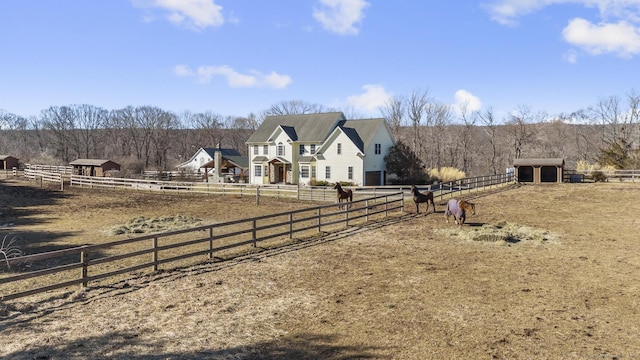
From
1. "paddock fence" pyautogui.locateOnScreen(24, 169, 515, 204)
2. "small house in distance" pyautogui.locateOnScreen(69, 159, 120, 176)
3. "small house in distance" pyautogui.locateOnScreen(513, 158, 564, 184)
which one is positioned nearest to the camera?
"paddock fence" pyautogui.locateOnScreen(24, 169, 515, 204)

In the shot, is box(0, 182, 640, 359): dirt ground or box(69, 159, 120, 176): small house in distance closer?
box(0, 182, 640, 359): dirt ground

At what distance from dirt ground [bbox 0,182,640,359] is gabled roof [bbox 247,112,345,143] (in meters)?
31.5

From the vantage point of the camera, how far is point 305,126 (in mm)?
48656

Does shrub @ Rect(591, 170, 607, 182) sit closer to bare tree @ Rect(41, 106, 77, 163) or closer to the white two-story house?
the white two-story house

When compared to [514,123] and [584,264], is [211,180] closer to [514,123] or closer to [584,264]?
[584,264]

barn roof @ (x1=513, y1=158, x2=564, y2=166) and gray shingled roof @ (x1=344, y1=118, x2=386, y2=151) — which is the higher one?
gray shingled roof @ (x1=344, y1=118, x2=386, y2=151)

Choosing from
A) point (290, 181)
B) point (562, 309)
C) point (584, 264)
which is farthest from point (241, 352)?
point (290, 181)

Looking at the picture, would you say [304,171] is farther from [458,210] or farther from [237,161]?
[458,210]

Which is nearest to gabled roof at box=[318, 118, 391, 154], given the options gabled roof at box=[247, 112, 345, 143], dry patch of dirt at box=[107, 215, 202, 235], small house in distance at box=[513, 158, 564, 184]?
gabled roof at box=[247, 112, 345, 143]

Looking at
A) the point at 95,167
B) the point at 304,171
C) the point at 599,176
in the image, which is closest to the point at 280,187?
the point at 304,171

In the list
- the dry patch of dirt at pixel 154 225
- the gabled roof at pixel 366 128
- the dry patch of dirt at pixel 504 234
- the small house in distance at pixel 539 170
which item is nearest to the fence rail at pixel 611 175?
the small house in distance at pixel 539 170

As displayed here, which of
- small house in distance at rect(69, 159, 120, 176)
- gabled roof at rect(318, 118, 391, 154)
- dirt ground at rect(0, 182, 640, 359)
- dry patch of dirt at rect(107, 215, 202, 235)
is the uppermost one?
gabled roof at rect(318, 118, 391, 154)

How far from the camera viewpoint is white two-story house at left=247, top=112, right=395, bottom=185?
1623 inches

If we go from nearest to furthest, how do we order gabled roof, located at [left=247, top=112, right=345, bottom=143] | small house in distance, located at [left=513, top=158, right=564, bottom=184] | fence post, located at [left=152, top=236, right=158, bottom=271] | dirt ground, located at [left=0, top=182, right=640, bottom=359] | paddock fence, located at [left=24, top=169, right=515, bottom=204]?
dirt ground, located at [left=0, top=182, right=640, bottom=359] → fence post, located at [left=152, top=236, right=158, bottom=271] → paddock fence, located at [left=24, top=169, right=515, bottom=204] → small house in distance, located at [left=513, top=158, right=564, bottom=184] → gabled roof, located at [left=247, top=112, right=345, bottom=143]
